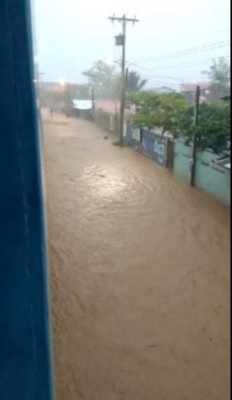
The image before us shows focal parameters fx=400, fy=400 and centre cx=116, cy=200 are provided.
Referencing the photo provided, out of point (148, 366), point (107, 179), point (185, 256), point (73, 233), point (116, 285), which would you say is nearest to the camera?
point (148, 366)

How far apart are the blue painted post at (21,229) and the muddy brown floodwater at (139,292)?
33 centimetres

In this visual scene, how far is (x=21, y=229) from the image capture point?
1.53 feet

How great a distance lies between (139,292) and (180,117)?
441cm

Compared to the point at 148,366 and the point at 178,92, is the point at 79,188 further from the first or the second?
the point at 148,366

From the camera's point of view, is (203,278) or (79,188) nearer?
(203,278)

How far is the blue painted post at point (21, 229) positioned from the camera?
1.39ft

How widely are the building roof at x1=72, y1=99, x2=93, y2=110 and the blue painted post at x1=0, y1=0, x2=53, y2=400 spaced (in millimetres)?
19268

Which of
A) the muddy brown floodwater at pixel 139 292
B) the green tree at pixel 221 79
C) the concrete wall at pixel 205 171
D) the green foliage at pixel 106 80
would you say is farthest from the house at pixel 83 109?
the green tree at pixel 221 79

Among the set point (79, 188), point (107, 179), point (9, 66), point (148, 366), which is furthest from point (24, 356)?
point (107, 179)

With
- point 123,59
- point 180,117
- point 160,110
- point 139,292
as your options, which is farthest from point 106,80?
point 139,292

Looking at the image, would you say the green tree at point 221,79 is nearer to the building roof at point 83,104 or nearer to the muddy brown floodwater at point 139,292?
the muddy brown floodwater at point 139,292

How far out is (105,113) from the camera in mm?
15914

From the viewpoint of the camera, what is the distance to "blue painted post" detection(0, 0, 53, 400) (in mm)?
423

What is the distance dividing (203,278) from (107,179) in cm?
444
